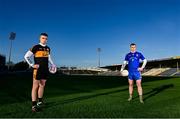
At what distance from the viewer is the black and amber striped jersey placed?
8.09m

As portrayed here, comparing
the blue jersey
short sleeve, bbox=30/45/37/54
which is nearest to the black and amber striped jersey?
short sleeve, bbox=30/45/37/54

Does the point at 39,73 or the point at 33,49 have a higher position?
the point at 33,49

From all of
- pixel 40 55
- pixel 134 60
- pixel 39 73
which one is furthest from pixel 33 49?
pixel 134 60

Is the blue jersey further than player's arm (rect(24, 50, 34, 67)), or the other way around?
the blue jersey

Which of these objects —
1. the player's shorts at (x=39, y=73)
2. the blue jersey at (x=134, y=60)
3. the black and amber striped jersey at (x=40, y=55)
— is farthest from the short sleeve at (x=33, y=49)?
the blue jersey at (x=134, y=60)

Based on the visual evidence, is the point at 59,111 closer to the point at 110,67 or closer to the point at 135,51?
the point at 135,51

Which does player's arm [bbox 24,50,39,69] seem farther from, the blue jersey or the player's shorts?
the blue jersey

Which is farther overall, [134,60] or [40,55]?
[134,60]

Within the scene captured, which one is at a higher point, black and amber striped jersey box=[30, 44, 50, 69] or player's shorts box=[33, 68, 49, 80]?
black and amber striped jersey box=[30, 44, 50, 69]

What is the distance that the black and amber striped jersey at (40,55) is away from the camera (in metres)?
8.09

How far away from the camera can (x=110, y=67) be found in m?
130

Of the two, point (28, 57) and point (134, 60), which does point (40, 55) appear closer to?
point (28, 57)

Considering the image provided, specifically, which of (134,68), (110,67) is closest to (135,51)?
(134,68)

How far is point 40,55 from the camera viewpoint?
8.16 m
